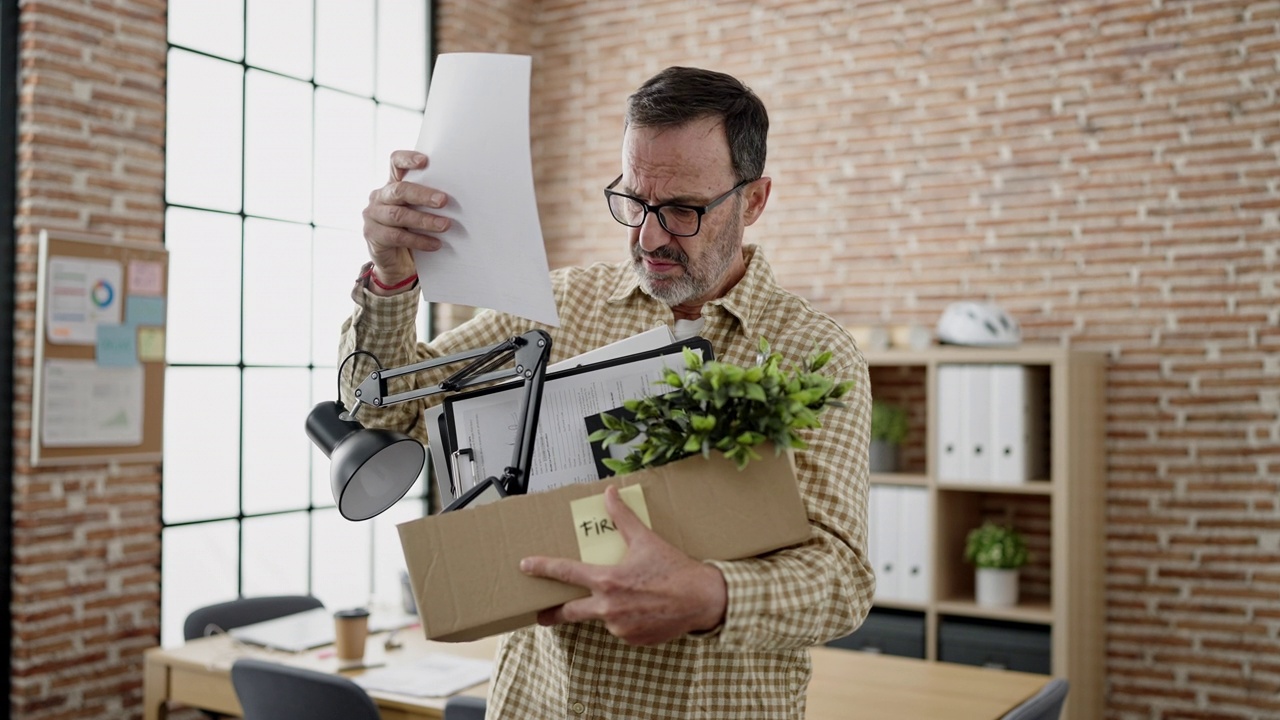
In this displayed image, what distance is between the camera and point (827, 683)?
260 centimetres

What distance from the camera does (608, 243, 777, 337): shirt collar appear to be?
1.53 metres

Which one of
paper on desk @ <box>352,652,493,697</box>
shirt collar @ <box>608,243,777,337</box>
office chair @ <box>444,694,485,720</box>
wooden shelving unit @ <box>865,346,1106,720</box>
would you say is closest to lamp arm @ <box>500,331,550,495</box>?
shirt collar @ <box>608,243,777,337</box>

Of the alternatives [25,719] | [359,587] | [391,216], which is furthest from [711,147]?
[359,587]

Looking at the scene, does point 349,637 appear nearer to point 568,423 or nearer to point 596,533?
point 568,423

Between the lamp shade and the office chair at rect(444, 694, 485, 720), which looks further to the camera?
the office chair at rect(444, 694, 485, 720)

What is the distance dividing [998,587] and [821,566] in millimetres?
2873

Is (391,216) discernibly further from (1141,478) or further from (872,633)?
(1141,478)

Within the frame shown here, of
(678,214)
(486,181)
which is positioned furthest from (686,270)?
(486,181)

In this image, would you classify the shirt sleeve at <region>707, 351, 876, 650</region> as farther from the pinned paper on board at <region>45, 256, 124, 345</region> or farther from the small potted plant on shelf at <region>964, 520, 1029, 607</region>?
the pinned paper on board at <region>45, 256, 124, 345</region>

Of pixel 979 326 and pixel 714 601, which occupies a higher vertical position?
pixel 979 326

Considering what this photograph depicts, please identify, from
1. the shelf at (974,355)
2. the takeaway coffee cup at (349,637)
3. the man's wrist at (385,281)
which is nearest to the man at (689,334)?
the man's wrist at (385,281)

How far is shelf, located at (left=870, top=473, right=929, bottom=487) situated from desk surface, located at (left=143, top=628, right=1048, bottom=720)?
109 centimetres

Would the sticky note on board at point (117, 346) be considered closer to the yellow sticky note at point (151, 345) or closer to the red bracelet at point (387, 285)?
the yellow sticky note at point (151, 345)

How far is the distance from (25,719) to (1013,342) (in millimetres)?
3427
